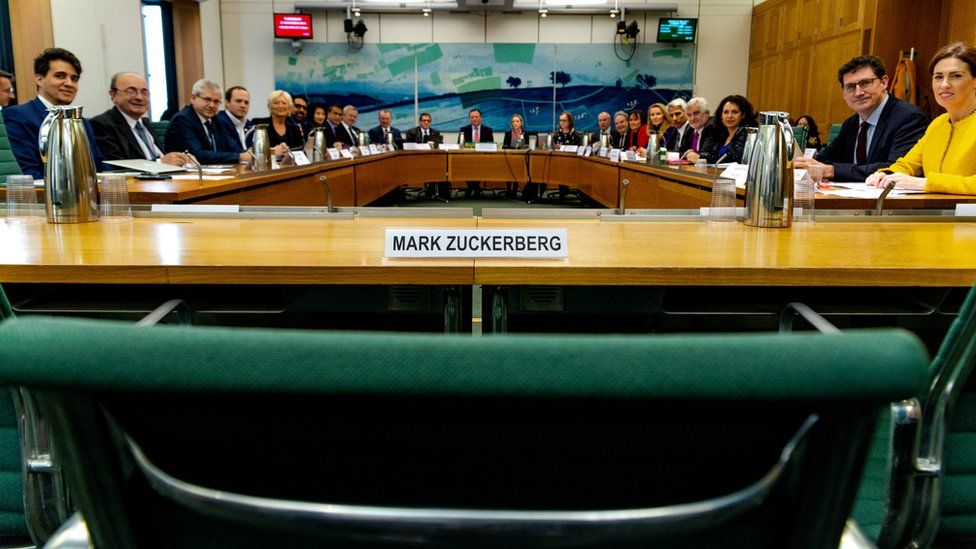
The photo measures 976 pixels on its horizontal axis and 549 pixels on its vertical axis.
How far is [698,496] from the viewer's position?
0.45m

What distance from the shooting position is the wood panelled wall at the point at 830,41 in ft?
25.5

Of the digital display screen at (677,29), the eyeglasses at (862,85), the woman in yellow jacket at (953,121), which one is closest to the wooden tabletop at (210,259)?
the woman in yellow jacket at (953,121)

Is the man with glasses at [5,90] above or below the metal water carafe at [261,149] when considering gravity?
above

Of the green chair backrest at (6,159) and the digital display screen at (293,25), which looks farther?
the digital display screen at (293,25)

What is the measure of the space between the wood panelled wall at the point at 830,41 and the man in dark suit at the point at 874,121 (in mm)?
3977

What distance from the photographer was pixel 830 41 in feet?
28.9

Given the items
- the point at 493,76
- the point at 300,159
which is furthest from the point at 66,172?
the point at 493,76

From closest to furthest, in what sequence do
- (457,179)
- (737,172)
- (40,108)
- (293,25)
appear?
(737,172) → (40,108) → (457,179) → (293,25)

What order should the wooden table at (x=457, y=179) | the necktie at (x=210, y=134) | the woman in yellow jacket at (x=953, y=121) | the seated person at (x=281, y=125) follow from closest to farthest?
the wooden table at (x=457, y=179) < the woman in yellow jacket at (x=953, y=121) < the necktie at (x=210, y=134) < the seated person at (x=281, y=125)

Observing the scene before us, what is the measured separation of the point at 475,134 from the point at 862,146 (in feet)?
24.0

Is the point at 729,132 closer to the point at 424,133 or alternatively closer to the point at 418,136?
the point at 418,136

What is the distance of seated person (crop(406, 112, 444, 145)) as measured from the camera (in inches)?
416

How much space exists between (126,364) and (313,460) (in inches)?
4.9

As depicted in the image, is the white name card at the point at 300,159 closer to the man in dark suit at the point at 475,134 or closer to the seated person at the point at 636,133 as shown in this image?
the seated person at the point at 636,133
